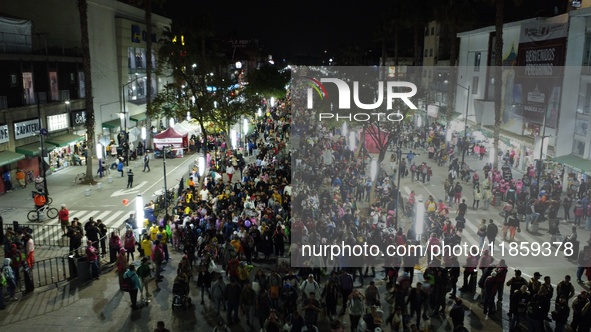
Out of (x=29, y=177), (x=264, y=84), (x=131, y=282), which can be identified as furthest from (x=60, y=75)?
(x=131, y=282)

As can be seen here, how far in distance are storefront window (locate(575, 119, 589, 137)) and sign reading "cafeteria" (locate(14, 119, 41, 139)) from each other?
3236 centimetres

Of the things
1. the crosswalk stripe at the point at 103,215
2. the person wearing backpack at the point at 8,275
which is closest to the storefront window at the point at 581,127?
the crosswalk stripe at the point at 103,215

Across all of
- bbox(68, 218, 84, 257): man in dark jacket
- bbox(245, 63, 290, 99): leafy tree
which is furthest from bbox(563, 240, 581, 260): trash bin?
bbox(245, 63, 290, 99): leafy tree

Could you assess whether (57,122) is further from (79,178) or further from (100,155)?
Result: (79,178)

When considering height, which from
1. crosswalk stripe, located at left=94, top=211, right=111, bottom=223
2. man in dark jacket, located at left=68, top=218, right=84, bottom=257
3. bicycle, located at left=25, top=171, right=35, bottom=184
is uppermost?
man in dark jacket, located at left=68, top=218, right=84, bottom=257

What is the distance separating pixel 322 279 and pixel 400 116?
13431mm

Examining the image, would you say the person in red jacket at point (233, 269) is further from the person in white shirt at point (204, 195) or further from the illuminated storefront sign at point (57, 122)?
the illuminated storefront sign at point (57, 122)

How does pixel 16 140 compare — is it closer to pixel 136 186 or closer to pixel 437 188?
pixel 136 186

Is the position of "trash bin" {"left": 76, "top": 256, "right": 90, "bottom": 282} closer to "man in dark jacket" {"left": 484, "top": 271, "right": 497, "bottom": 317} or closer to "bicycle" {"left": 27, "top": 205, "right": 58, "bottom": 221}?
"bicycle" {"left": 27, "top": 205, "right": 58, "bottom": 221}

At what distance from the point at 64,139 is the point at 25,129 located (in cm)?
437

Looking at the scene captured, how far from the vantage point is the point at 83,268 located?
49.3 feet

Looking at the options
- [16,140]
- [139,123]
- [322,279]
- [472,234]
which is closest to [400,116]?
[472,234]

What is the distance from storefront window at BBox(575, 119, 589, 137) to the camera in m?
27.7

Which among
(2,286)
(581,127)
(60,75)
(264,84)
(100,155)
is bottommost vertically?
(2,286)
